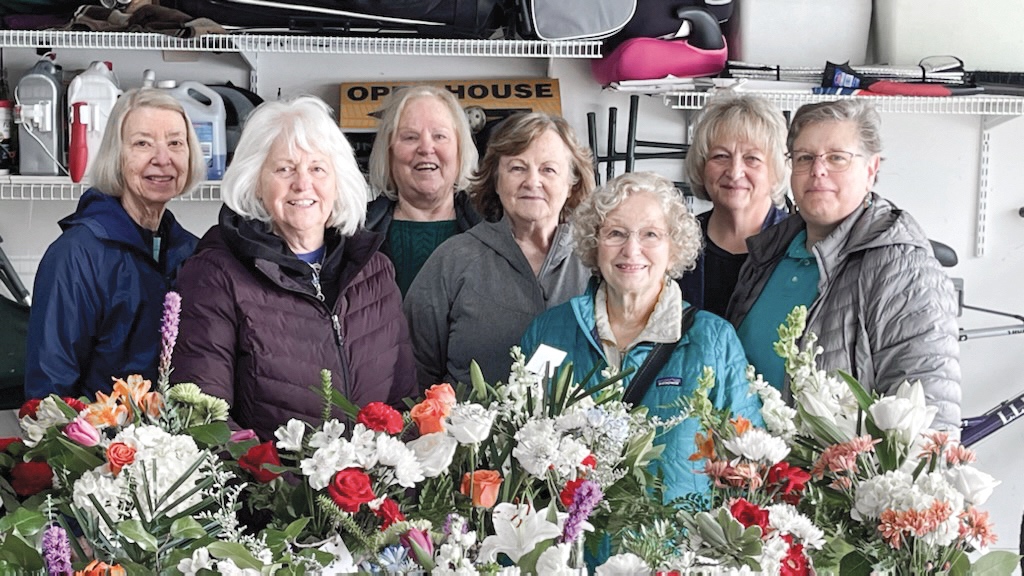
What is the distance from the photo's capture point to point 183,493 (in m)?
1.32

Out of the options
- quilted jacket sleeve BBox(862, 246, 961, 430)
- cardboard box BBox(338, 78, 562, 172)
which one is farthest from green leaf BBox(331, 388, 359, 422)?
cardboard box BBox(338, 78, 562, 172)

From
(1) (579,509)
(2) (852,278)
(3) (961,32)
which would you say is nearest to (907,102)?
(3) (961,32)

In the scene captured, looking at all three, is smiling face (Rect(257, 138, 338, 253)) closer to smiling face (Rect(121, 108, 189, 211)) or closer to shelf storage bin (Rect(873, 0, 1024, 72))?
smiling face (Rect(121, 108, 189, 211))

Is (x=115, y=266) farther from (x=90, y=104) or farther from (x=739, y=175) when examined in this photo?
(x=739, y=175)

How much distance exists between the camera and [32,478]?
4.71ft

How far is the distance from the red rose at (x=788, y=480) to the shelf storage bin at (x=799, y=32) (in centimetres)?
260

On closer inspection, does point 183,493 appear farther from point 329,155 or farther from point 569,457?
point 329,155

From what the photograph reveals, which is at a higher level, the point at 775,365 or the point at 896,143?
the point at 896,143

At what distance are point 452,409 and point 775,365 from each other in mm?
992

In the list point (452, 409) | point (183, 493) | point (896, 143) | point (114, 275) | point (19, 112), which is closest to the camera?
point (183, 493)

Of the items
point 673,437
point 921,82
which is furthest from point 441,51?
point 673,437

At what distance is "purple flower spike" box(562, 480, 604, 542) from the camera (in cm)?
119

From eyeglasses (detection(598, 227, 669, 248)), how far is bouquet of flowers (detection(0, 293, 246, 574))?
3.20 ft

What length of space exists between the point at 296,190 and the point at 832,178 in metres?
1.03
